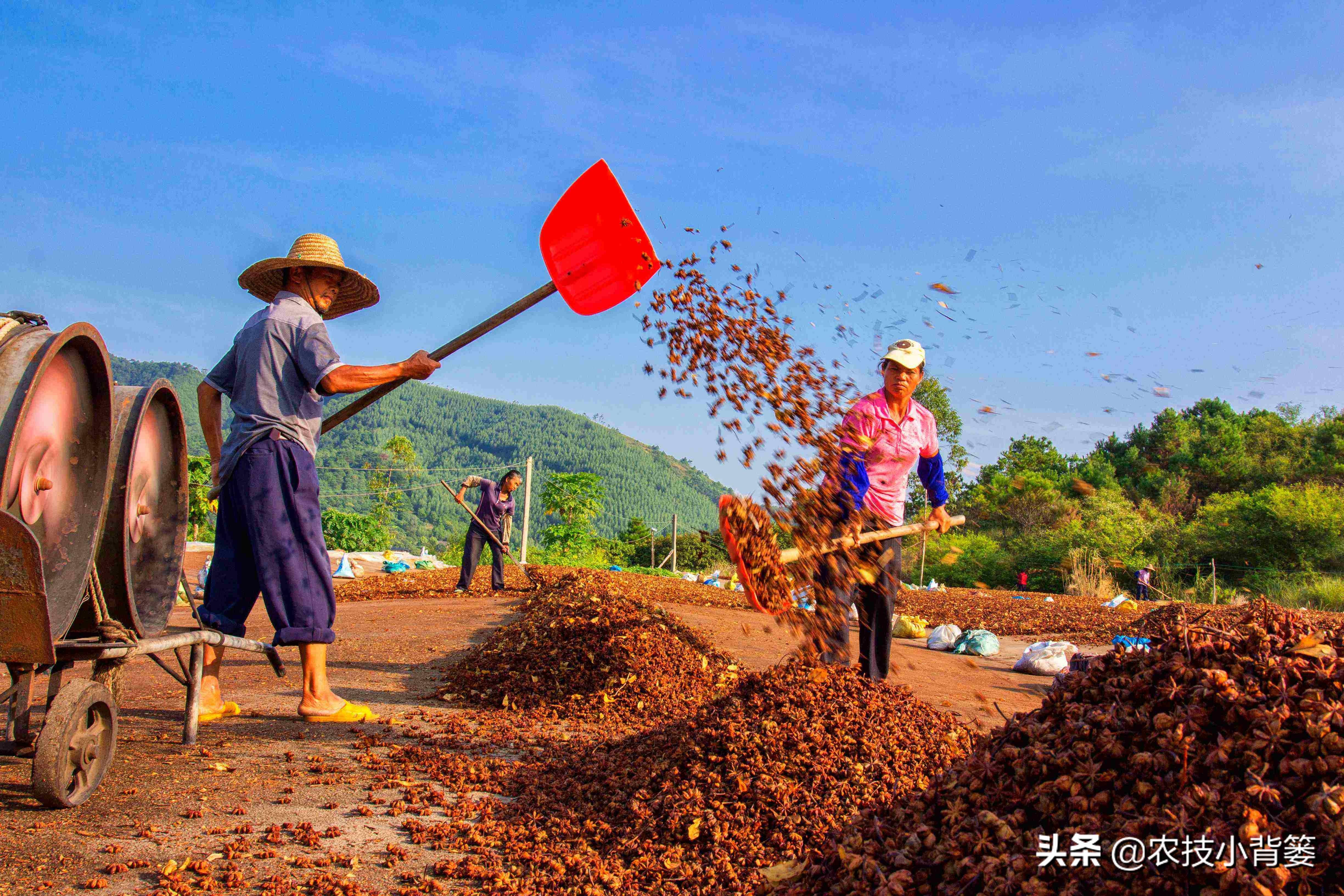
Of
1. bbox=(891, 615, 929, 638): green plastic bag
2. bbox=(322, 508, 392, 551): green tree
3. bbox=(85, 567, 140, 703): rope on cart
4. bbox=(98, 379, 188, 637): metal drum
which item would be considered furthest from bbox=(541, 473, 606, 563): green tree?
bbox=(85, 567, 140, 703): rope on cart

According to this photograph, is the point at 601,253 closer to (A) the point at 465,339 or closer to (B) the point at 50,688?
(A) the point at 465,339

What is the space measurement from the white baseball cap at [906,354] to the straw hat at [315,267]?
91.2 inches

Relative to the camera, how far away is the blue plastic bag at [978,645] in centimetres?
737

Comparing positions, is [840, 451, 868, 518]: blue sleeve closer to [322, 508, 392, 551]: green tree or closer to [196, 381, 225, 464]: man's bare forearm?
[196, 381, 225, 464]: man's bare forearm

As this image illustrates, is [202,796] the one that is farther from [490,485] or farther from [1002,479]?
[1002,479]

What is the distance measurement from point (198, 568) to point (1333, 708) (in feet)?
52.3

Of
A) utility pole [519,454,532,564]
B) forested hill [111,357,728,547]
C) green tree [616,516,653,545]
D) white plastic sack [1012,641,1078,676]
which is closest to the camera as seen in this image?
white plastic sack [1012,641,1078,676]

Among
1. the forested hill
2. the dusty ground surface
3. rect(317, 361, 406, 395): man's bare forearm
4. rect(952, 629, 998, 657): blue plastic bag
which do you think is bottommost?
the dusty ground surface

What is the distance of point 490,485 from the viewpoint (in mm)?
11125

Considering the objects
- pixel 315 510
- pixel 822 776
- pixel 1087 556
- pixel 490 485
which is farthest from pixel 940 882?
pixel 1087 556

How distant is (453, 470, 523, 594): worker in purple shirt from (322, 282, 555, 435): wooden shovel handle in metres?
6.39

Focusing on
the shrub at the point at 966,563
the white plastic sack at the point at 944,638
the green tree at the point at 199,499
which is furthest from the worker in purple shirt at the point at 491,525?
the shrub at the point at 966,563

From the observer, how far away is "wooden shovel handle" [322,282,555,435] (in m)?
3.55

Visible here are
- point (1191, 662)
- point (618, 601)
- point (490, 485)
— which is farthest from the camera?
point (490, 485)
